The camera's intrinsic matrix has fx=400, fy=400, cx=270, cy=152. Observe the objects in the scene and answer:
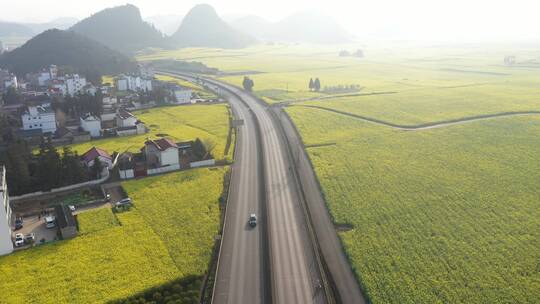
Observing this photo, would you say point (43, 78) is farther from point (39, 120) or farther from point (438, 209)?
point (438, 209)

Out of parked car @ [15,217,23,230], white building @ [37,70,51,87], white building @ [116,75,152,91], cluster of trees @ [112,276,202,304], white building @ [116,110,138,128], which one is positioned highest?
white building @ [37,70,51,87]

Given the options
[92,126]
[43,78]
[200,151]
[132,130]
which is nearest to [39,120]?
[92,126]

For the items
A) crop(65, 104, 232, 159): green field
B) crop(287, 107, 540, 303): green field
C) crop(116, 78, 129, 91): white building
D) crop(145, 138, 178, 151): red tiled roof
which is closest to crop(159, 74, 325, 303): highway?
crop(287, 107, 540, 303): green field

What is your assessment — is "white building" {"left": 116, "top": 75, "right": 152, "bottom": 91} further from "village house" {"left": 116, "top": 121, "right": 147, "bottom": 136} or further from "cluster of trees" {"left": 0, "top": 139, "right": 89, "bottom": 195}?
"cluster of trees" {"left": 0, "top": 139, "right": 89, "bottom": 195}

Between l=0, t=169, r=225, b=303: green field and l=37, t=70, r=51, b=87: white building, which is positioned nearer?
l=0, t=169, r=225, b=303: green field

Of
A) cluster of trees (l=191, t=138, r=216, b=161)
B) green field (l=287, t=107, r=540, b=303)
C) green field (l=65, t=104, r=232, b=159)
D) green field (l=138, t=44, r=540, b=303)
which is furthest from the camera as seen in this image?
green field (l=65, t=104, r=232, b=159)

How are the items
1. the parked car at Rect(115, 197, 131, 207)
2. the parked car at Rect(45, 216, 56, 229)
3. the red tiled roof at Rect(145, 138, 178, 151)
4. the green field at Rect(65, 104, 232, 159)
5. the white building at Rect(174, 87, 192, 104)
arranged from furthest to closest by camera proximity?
the white building at Rect(174, 87, 192, 104) < the green field at Rect(65, 104, 232, 159) < the red tiled roof at Rect(145, 138, 178, 151) < the parked car at Rect(115, 197, 131, 207) < the parked car at Rect(45, 216, 56, 229)

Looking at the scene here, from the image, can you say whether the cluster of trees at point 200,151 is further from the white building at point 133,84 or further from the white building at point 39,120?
the white building at point 133,84
